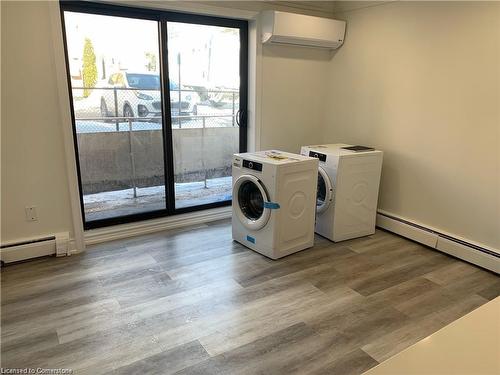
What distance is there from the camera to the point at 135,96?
3334mm

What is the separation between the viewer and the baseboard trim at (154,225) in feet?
10.8

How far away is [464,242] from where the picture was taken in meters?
2.99

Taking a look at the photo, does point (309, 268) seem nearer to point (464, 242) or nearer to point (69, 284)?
point (464, 242)

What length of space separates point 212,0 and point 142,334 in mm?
2846

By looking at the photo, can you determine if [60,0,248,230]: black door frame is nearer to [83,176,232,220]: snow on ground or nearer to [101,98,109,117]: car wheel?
[83,176,232,220]: snow on ground

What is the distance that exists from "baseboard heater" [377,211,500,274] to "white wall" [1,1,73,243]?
299 centimetres

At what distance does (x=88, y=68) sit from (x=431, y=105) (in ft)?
9.75

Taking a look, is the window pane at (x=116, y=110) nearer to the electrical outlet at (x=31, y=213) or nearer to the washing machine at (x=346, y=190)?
the electrical outlet at (x=31, y=213)

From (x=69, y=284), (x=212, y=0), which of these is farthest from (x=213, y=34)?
(x=69, y=284)

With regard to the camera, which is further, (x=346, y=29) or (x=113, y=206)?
(x=346, y=29)

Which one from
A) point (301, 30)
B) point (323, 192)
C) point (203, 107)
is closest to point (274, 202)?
point (323, 192)

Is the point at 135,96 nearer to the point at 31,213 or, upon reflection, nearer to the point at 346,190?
the point at 31,213

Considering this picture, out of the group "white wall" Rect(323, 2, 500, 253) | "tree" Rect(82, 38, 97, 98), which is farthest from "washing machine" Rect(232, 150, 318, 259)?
"tree" Rect(82, 38, 97, 98)

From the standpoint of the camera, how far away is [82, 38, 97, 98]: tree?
9.95 ft
